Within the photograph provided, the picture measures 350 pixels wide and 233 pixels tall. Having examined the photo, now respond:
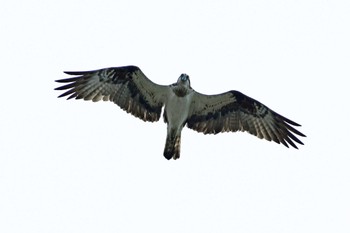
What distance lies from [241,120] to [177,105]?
1674 mm

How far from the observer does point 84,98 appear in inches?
755

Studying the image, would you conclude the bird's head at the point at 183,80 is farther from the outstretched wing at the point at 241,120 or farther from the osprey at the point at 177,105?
the outstretched wing at the point at 241,120

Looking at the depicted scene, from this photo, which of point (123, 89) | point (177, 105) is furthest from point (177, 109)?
point (123, 89)

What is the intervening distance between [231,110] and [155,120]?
1807 millimetres

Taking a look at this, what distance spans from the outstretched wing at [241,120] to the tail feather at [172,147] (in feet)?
2.06

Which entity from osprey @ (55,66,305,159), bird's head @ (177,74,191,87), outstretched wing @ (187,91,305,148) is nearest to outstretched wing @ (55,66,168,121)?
osprey @ (55,66,305,159)

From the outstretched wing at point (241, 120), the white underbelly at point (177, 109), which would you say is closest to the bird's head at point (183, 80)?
the white underbelly at point (177, 109)

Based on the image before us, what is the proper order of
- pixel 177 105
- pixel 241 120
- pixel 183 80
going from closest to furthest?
pixel 183 80 → pixel 177 105 → pixel 241 120

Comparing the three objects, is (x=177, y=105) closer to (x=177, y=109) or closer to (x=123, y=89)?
(x=177, y=109)

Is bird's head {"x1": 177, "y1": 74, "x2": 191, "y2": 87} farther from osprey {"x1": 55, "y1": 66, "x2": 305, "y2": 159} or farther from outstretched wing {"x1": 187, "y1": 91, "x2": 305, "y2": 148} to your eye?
outstretched wing {"x1": 187, "y1": 91, "x2": 305, "y2": 148}

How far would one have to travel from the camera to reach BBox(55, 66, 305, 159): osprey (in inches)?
757

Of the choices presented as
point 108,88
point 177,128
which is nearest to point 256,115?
point 177,128

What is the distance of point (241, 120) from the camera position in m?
19.9

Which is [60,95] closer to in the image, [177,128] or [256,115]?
[177,128]
